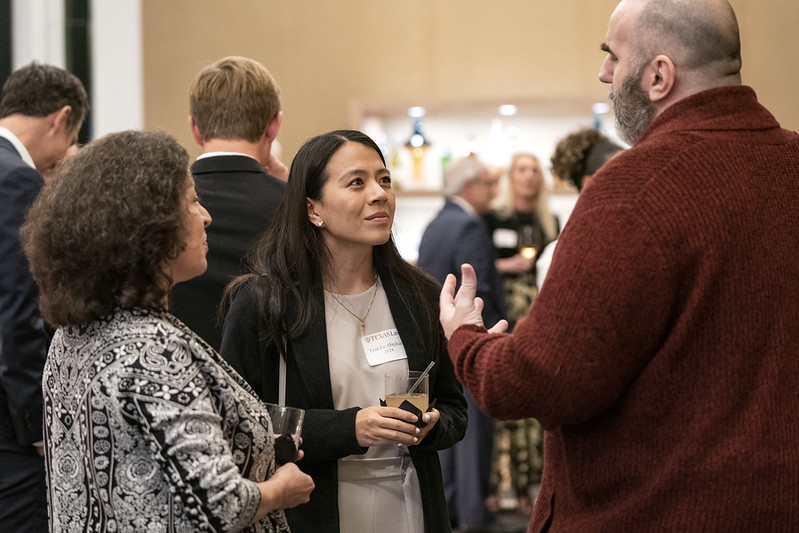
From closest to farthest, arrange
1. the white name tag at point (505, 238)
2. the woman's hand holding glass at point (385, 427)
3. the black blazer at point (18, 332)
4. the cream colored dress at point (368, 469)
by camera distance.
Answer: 1. the woman's hand holding glass at point (385, 427)
2. the cream colored dress at point (368, 469)
3. the black blazer at point (18, 332)
4. the white name tag at point (505, 238)

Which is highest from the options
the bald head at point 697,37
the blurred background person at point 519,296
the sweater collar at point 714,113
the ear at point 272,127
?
the bald head at point 697,37

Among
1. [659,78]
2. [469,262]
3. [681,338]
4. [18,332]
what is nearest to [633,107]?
[659,78]

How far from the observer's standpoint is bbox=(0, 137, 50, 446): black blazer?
8.02 feet

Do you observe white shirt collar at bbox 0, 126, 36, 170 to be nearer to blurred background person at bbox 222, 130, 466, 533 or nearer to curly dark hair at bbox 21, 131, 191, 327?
blurred background person at bbox 222, 130, 466, 533

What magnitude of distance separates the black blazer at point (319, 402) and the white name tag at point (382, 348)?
2 cm

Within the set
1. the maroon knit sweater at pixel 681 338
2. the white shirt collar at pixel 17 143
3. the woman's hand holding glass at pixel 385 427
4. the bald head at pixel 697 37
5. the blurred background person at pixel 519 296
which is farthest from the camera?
the blurred background person at pixel 519 296

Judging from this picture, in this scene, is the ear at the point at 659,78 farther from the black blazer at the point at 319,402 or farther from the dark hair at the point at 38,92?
the dark hair at the point at 38,92

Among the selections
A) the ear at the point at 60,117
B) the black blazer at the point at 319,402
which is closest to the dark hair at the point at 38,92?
the ear at the point at 60,117

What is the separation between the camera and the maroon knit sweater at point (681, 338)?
137 cm

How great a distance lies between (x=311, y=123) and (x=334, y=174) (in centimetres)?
426

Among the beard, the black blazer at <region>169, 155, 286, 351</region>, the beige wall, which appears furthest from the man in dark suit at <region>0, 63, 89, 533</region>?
the beige wall

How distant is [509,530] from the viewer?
186 inches

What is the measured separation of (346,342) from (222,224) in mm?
711

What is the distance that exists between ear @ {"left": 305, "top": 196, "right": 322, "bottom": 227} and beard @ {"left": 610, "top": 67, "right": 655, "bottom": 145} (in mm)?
816
